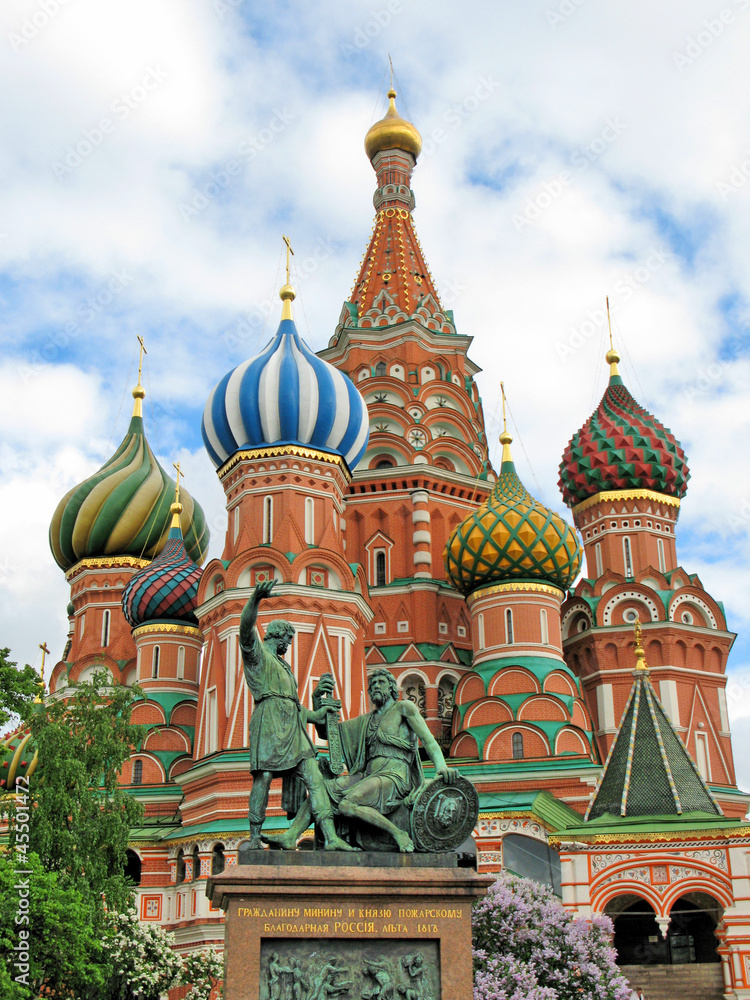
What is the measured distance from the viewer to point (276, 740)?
9773 mm

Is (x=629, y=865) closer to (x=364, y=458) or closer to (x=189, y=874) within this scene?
(x=189, y=874)

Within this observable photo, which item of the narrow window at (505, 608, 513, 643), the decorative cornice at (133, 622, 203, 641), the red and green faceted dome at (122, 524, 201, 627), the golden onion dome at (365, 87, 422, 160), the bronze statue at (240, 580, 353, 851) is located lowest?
the bronze statue at (240, 580, 353, 851)

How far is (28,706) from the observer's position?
14.3m

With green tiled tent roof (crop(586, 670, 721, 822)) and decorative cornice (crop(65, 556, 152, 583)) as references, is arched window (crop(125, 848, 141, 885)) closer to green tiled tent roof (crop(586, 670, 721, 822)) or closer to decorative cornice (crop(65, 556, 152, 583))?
decorative cornice (crop(65, 556, 152, 583))

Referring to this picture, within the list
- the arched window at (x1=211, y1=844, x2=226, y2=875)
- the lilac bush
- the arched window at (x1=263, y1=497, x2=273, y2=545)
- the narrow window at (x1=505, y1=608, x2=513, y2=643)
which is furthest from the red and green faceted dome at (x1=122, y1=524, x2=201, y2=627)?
the lilac bush

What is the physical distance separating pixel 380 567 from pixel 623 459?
6.45m

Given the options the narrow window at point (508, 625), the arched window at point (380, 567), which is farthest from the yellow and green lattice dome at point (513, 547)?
the arched window at point (380, 567)

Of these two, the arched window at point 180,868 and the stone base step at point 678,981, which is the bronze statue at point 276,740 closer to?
the stone base step at point 678,981

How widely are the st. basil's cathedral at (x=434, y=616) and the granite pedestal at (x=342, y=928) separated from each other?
9.85 meters

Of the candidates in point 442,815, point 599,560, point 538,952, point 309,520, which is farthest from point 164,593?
point 442,815

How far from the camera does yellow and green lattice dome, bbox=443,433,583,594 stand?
84.4 ft

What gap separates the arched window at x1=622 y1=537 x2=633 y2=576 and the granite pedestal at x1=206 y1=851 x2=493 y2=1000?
2067 centimetres

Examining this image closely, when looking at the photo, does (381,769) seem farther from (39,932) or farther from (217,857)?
(217,857)

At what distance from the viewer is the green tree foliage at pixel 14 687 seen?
1391cm
